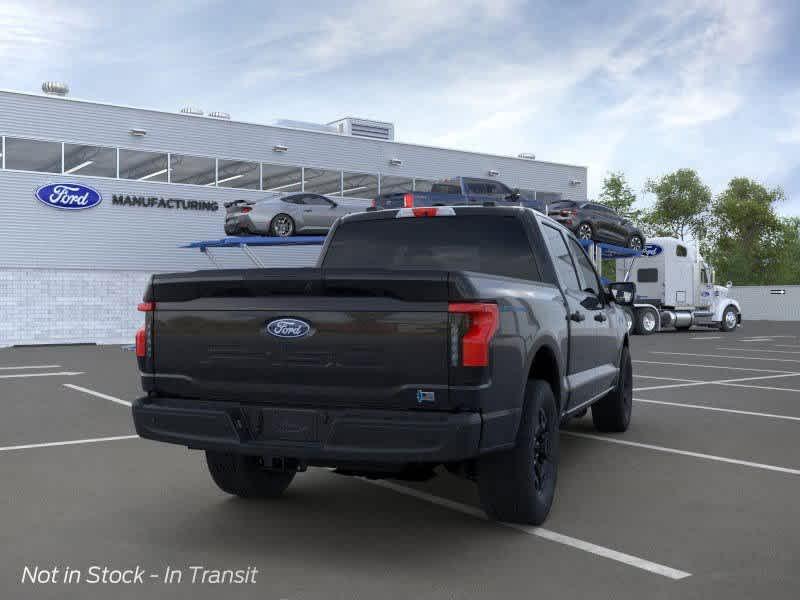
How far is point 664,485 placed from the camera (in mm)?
6074

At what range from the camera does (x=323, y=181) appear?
33.0 meters

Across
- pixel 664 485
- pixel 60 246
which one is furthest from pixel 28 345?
pixel 664 485

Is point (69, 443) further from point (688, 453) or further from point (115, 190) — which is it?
point (115, 190)

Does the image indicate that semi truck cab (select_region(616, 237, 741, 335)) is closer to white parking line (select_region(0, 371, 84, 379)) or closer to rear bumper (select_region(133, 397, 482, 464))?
white parking line (select_region(0, 371, 84, 379))

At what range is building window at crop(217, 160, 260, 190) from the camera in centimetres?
3072

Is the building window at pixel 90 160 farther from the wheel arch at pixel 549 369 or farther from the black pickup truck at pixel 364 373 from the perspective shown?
the wheel arch at pixel 549 369

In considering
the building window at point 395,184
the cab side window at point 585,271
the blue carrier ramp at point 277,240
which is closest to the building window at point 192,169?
the blue carrier ramp at point 277,240

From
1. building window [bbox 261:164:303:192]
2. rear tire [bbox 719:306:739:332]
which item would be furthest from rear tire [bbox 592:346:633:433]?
rear tire [bbox 719:306:739:332]

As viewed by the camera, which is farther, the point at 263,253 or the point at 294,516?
the point at 263,253

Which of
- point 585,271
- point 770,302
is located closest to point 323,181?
point 585,271

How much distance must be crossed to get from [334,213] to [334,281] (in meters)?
21.6

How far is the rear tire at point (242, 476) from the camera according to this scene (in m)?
5.40

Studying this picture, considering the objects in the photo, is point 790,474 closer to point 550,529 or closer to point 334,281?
point 550,529

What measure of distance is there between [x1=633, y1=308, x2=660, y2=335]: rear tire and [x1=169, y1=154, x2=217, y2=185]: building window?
51.4 ft
